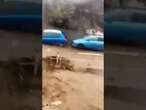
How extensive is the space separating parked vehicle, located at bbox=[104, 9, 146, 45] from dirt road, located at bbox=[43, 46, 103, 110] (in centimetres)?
32

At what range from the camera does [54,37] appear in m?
5.35

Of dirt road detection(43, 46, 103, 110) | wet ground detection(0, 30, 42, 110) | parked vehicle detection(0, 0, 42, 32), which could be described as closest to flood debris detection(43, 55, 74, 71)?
dirt road detection(43, 46, 103, 110)

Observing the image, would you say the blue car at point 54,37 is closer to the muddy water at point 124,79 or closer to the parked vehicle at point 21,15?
the parked vehicle at point 21,15

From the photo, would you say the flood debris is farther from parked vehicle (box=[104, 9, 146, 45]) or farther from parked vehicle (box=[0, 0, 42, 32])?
parked vehicle (box=[104, 9, 146, 45])

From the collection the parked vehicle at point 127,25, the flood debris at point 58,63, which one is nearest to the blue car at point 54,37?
the flood debris at point 58,63

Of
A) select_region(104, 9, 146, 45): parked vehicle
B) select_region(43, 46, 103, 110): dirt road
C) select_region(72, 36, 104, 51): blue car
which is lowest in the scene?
select_region(43, 46, 103, 110): dirt road

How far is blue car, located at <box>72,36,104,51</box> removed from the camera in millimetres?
5316

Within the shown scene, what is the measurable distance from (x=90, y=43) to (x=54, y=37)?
41cm

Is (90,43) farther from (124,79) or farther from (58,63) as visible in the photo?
(124,79)

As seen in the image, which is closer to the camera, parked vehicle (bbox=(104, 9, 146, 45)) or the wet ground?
parked vehicle (bbox=(104, 9, 146, 45))

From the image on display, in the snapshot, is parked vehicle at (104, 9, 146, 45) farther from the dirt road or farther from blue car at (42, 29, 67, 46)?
blue car at (42, 29, 67, 46)

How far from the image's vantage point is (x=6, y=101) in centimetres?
547

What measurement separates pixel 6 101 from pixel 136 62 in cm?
156

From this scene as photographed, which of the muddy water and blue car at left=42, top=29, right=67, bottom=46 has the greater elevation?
blue car at left=42, top=29, right=67, bottom=46
